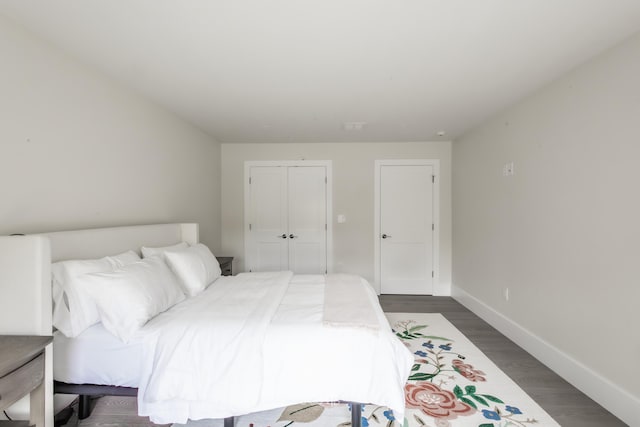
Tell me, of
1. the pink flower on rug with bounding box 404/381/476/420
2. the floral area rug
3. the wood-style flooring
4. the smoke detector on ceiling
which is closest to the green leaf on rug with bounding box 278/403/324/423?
the floral area rug

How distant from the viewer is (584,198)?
6.40ft

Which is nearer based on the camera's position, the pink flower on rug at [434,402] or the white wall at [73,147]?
the white wall at [73,147]

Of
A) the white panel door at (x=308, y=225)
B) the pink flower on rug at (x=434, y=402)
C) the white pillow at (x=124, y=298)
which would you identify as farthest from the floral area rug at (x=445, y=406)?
the white panel door at (x=308, y=225)

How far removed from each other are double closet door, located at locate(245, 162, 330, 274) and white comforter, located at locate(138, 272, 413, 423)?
8.76ft

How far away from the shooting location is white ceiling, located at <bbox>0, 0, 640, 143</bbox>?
4.65ft

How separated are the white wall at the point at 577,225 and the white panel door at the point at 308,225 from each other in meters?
2.25

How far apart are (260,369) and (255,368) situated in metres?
0.03

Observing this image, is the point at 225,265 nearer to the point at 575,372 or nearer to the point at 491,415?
the point at 491,415

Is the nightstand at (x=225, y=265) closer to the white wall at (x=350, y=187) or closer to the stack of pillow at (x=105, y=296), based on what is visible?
the white wall at (x=350, y=187)

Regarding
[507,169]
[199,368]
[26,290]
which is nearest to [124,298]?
[26,290]

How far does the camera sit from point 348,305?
75.7 inches

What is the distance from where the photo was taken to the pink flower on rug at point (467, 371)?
6.86 feet

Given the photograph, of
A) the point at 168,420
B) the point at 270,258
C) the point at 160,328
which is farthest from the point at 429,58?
the point at 270,258

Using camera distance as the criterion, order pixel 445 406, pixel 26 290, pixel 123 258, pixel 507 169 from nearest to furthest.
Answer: pixel 26 290 → pixel 445 406 → pixel 123 258 → pixel 507 169
